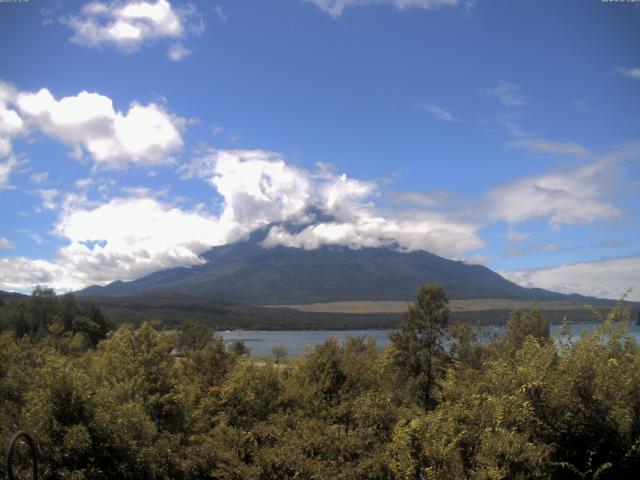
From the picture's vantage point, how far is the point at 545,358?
11023 millimetres

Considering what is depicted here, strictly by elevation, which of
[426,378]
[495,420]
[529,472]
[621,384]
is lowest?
[426,378]

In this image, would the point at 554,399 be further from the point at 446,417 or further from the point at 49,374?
the point at 49,374

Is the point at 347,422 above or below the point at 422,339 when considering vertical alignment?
below

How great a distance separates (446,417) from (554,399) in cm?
239

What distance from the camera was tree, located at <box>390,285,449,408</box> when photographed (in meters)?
32.6

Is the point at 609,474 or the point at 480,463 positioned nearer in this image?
the point at 480,463

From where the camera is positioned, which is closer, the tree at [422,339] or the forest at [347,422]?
the forest at [347,422]

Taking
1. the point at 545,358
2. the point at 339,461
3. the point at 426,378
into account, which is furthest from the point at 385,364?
the point at 545,358

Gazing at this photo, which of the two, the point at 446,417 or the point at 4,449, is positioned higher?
the point at 446,417

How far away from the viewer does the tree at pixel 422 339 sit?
3262 centimetres

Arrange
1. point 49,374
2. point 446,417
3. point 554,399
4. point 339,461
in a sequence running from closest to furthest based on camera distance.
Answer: point 554,399 → point 446,417 → point 339,461 → point 49,374

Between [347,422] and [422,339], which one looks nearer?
[347,422]

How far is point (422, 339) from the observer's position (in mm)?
33406

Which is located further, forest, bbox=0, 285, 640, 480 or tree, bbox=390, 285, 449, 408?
tree, bbox=390, 285, 449, 408
